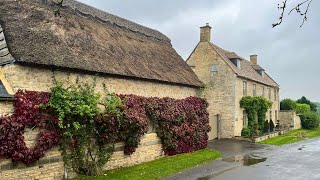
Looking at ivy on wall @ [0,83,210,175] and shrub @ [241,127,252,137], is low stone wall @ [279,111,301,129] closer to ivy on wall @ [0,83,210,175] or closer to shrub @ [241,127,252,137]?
shrub @ [241,127,252,137]

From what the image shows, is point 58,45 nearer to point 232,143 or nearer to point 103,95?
point 103,95

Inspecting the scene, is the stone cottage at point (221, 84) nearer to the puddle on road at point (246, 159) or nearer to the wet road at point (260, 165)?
the wet road at point (260, 165)

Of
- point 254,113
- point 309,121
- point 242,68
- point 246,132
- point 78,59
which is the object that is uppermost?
point 242,68

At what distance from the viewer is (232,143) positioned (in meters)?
27.1

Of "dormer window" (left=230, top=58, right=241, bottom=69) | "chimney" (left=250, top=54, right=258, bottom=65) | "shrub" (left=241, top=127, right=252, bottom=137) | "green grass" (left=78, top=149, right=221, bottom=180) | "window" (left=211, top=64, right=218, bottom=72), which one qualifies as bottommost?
"green grass" (left=78, top=149, right=221, bottom=180)

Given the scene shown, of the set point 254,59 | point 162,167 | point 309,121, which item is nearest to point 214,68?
point 254,59

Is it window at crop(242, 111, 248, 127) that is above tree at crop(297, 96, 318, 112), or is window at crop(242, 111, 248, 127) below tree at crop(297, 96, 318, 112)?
below

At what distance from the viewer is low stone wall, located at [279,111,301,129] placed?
42.5m

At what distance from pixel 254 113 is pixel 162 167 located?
1812 cm

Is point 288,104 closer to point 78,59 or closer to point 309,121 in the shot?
point 309,121

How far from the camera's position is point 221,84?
30.6 metres

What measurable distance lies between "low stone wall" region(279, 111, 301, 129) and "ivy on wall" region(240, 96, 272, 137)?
32.9 ft

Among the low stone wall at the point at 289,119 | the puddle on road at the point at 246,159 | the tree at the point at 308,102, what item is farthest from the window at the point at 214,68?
the tree at the point at 308,102

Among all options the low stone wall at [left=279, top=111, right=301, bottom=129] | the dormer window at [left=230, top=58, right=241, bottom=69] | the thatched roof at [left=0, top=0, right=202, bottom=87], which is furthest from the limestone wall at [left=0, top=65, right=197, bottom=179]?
the low stone wall at [left=279, top=111, right=301, bottom=129]
